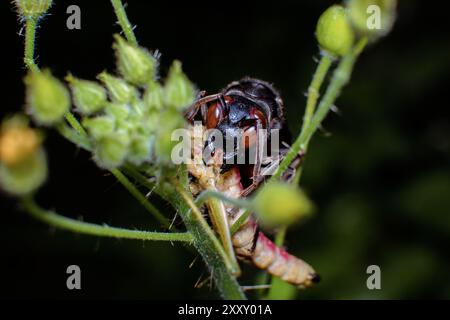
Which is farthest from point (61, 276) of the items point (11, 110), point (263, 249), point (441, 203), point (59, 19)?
point (441, 203)

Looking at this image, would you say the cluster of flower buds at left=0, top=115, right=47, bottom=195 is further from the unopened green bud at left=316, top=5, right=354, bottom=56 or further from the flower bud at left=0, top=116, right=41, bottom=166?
the unopened green bud at left=316, top=5, right=354, bottom=56

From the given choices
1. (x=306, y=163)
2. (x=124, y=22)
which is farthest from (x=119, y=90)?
(x=306, y=163)

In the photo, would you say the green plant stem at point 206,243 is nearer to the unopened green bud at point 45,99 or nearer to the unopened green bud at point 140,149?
the unopened green bud at point 140,149

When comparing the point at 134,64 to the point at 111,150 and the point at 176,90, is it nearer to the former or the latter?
the point at 176,90

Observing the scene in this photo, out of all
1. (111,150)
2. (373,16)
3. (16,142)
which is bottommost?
(16,142)

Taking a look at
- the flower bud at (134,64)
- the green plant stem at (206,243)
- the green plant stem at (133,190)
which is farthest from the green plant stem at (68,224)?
the flower bud at (134,64)
